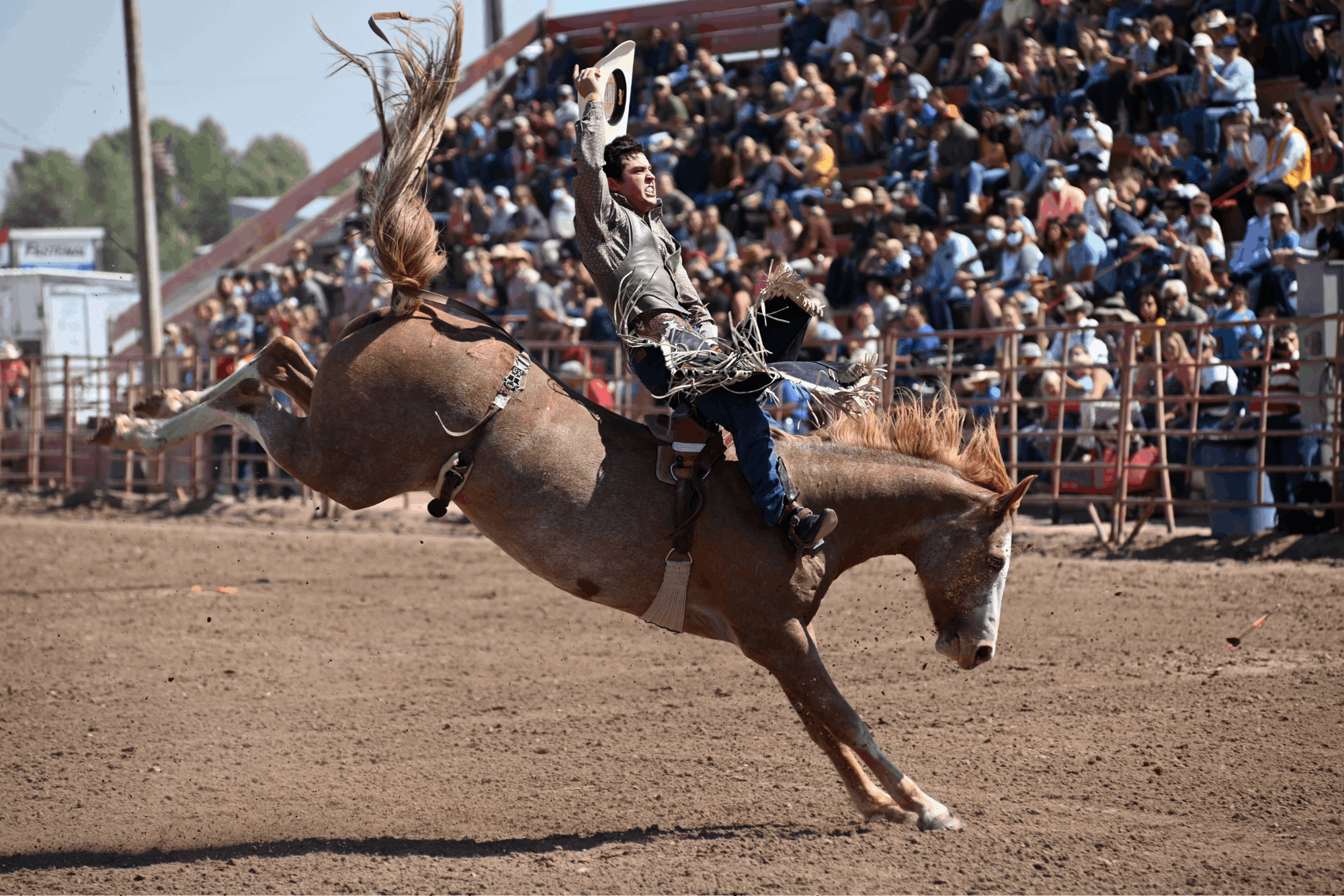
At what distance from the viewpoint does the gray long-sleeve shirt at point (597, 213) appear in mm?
4066

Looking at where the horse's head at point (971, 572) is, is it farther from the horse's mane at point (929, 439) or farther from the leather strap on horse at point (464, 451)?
the leather strap on horse at point (464, 451)

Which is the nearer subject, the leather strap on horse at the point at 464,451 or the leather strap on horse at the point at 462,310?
the leather strap on horse at the point at 464,451

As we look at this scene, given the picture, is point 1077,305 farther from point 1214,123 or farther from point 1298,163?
point 1214,123

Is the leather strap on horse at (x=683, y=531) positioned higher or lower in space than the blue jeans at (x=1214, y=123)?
lower

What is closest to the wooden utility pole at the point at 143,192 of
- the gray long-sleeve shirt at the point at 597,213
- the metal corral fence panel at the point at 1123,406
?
the metal corral fence panel at the point at 1123,406

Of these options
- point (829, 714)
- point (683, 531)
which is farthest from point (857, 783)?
point (683, 531)

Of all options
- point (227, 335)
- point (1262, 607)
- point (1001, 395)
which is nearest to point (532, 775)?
point (1262, 607)

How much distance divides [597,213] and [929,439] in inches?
57.1

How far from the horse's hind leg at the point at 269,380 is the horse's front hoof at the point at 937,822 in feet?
8.54

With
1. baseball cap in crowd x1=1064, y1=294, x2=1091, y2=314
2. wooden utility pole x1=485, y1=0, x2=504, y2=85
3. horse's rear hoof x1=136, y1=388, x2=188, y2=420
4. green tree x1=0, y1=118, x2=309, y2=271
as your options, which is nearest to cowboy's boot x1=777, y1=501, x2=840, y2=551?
horse's rear hoof x1=136, y1=388, x2=188, y2=420

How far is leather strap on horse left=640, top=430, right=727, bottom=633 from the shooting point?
13.3ft

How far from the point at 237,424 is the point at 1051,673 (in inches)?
154

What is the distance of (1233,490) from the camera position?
881cm

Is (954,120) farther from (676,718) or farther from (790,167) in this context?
(676,718)
